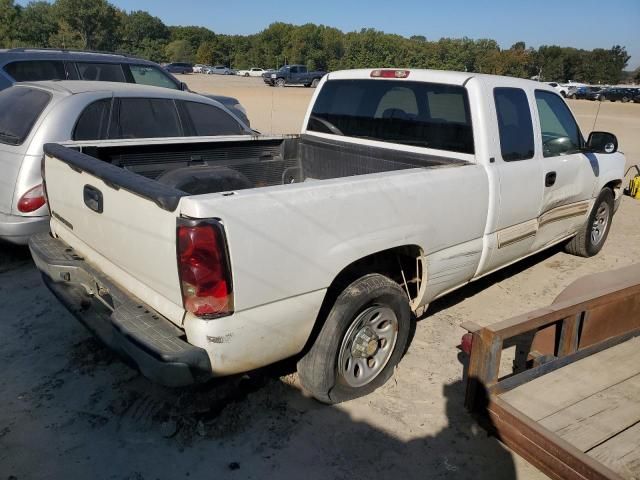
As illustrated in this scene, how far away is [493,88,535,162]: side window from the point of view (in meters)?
3.97

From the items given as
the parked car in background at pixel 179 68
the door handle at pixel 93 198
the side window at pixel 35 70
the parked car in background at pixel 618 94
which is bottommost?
the door handle at pixel 93 198

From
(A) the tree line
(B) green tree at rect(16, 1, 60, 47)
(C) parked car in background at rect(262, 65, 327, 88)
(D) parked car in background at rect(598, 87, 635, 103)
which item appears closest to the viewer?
(D) parked car in background at rect(598, 87, 635, 103)

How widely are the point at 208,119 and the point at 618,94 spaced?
151 feet

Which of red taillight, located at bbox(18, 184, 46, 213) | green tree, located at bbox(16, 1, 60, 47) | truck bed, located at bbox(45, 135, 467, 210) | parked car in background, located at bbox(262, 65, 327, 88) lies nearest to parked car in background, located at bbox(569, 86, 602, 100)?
parked car in background, located at bbox(262, 65, 327, 88)

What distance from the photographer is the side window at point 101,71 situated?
7.80 m

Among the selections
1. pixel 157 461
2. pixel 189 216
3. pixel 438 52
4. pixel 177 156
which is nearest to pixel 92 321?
pixel 157 461

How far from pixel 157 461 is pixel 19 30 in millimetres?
72969

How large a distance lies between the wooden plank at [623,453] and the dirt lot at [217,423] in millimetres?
462

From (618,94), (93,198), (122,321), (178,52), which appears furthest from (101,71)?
(178,52)

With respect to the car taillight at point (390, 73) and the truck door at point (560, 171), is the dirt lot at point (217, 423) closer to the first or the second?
the truck door at point (560, 171)

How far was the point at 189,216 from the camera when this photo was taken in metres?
2.30

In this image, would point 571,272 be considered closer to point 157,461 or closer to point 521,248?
point 521,248

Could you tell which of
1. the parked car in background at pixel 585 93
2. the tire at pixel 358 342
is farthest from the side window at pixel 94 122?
the parked car in background at pixel 585 93

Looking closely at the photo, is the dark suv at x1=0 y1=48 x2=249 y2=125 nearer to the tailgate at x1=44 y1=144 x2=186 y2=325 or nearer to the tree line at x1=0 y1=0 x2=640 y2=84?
the tailgate at x1=44 y1=144 x2=186 y2=325
